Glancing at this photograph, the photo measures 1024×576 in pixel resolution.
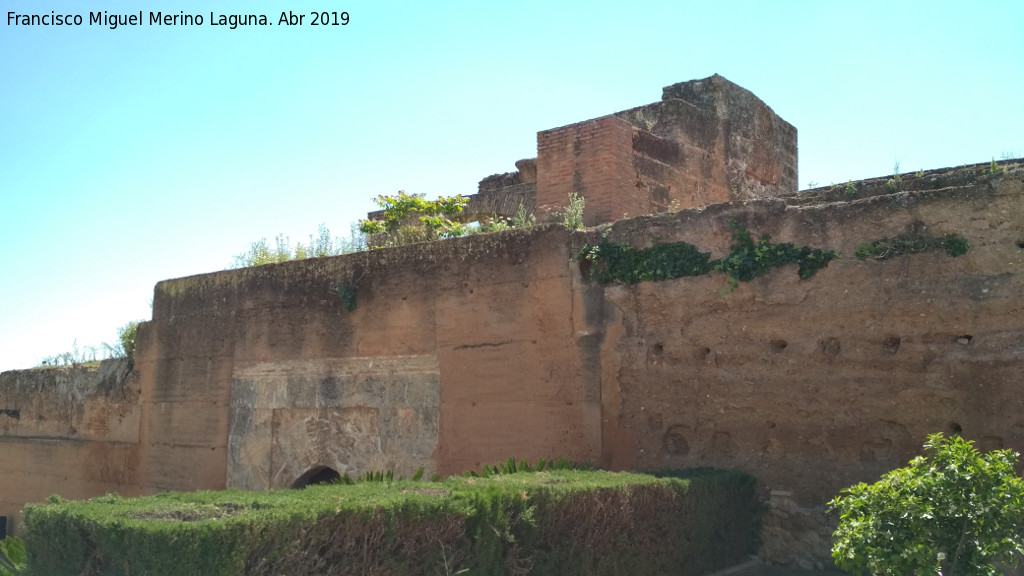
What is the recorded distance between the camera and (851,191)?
7441mm

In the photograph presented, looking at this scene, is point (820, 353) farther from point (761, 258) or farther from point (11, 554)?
point (11, 554)

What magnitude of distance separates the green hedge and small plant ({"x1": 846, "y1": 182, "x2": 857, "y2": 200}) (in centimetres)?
262

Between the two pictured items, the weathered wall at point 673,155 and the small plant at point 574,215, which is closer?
the small plant at point 574,215

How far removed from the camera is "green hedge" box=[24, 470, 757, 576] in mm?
4136

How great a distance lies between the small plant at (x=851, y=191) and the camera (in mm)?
7434

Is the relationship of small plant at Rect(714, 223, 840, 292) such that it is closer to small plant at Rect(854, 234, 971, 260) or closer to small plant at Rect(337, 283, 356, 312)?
small plant at Rect(854, 234, 971, 260)

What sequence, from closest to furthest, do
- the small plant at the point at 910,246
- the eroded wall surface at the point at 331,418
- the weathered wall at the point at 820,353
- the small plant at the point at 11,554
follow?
the small plant at the point at 11,554 → the weathered wall at the point at 820,353 → the small plant at the point at 910,246 → the eroded wall surface at the point at 331,418

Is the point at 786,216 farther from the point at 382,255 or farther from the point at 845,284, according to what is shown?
the point at 382,255

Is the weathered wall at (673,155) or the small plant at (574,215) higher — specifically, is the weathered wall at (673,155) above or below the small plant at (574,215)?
above

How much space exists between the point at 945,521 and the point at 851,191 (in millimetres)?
3342

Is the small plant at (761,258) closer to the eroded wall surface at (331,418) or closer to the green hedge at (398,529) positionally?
the green hedge at (398,529)

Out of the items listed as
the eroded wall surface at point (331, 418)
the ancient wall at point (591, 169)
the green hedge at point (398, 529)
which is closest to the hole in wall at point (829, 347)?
the green hedge at point (398, 529)

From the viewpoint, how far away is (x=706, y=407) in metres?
7.79

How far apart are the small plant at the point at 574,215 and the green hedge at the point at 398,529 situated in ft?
9.20
